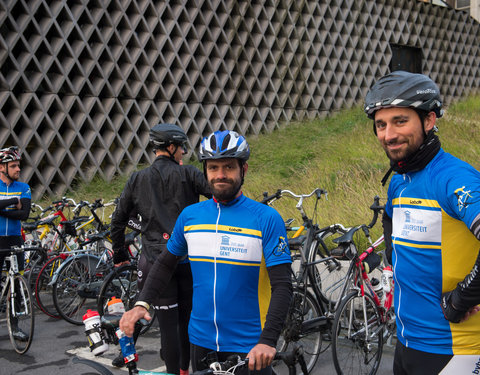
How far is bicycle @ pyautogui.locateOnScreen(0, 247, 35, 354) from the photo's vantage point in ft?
18.4

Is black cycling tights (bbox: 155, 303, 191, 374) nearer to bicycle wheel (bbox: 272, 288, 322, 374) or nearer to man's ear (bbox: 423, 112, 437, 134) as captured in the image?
bicycle wheel (bbox: 272, 288, 322, 374)

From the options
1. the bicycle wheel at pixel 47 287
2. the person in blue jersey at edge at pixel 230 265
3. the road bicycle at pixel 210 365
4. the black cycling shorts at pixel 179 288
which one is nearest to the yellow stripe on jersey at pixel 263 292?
the person in blue jersey at edge at pixel 230 265

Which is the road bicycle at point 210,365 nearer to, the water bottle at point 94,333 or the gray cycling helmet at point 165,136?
the water bottle at point 94,333

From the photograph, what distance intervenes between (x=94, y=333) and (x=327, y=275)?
3829 mm

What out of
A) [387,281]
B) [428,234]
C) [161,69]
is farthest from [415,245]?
[161,69]

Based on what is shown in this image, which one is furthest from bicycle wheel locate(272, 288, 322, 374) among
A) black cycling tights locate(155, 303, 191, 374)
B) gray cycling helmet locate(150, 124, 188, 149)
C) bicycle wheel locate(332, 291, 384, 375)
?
gray cycling helmet locate(150, 124, 188, 149)

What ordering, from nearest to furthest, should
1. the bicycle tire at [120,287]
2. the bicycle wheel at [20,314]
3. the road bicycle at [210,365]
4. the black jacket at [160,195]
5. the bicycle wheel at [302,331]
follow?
the road bicycle at [210,365]
the black jacket at [160,195]
the bicycle wheel at [302,331]
the bicycle wheel at [20,314]
the bicycle tire at [120,287]

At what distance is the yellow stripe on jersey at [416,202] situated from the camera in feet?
7.12

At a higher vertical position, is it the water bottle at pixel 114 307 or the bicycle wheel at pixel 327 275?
the water bottle at pixel 114 307

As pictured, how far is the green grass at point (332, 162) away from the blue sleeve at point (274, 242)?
14.2 ft

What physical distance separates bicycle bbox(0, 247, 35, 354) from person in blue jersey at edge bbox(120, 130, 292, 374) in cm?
345

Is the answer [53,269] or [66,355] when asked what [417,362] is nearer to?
[66,355]

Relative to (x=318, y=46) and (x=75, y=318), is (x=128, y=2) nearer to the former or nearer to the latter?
(x=318, y=46)

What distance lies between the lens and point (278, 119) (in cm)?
1600
